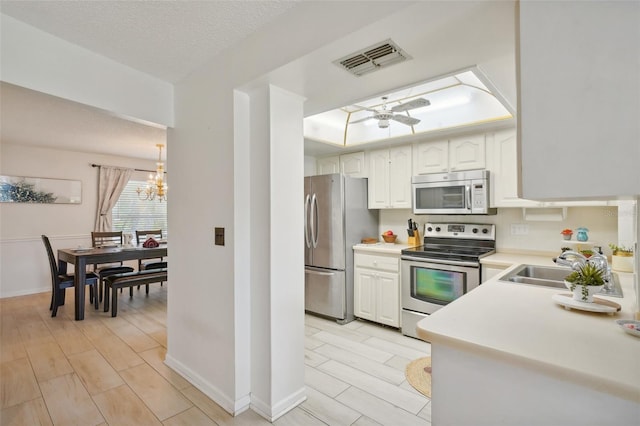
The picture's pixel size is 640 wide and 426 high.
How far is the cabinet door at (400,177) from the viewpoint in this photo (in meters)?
3.65

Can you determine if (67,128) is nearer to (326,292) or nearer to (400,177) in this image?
(326,292)

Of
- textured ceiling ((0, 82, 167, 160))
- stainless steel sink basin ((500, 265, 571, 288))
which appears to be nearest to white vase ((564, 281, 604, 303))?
stainless steel sink basin ((500, 265, 571, 288))

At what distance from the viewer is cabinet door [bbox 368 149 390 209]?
3.82 m

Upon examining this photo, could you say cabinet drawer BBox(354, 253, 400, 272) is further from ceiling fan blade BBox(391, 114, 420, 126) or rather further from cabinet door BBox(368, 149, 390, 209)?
ceiling fan blade BBox(391, 114, 420, 126)

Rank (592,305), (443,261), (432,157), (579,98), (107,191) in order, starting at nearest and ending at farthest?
(579,98) < (592,305) < (443,261) < (432,157) < (107,191)

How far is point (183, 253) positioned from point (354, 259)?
6.56 feet

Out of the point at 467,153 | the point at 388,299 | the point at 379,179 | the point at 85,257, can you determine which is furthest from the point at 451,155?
the point at 85,257

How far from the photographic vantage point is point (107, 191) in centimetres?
548

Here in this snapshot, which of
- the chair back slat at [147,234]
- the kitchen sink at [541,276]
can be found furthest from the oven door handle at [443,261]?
the chair back slat at [147,234]

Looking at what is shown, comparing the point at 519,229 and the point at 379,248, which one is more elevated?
the point at 519,229

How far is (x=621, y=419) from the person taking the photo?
0.88 metres

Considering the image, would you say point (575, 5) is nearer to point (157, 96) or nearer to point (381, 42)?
point (381, 42)

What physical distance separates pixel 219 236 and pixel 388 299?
6.88ft

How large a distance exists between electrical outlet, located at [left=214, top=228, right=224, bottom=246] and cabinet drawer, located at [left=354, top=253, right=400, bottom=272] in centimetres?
199
